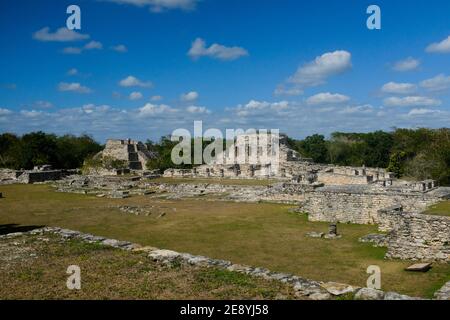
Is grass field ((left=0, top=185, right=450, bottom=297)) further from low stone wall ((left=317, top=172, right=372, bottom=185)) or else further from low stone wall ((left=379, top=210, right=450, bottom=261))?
low stone wall ((left=317, top=172, right=372, bottom=185))

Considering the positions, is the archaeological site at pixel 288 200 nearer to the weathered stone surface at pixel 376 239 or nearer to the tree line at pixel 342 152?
the weathered stone surface at pixel 376 239

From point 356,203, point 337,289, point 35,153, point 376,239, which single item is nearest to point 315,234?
point 376,239

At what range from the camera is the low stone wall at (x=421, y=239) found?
1230 cm

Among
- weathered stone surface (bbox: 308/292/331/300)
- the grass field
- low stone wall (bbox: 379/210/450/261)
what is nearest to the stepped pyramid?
the grass field

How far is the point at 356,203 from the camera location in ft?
61.0

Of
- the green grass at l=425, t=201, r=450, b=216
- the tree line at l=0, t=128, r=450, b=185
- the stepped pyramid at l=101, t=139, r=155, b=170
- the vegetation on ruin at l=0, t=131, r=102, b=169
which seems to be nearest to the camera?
the green grass at l=425, t=201, r=450, b=216

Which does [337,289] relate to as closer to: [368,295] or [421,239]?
[368,295]

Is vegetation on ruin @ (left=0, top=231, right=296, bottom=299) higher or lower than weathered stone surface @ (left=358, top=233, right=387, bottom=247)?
higher

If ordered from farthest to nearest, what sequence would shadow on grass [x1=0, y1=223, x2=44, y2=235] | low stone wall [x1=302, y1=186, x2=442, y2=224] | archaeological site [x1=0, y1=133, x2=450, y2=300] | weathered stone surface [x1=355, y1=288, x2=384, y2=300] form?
low stone wall [x1=302, y1=186, x2=442, y2=224] < shadow on grass [x1=0, y1=223, x2=44, y2=235] < archaeological site [x1=0, y1=133, x2=450, y2=300] < weathered stone surface [x1=355, y1=288, x2=384, y2=300]

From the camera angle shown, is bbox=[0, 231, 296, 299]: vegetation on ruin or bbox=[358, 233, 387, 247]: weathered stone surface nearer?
bbox=[0, 231, 296, 299]: vegetation on ruin

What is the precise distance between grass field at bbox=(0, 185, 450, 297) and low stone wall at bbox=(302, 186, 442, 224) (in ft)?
2.40

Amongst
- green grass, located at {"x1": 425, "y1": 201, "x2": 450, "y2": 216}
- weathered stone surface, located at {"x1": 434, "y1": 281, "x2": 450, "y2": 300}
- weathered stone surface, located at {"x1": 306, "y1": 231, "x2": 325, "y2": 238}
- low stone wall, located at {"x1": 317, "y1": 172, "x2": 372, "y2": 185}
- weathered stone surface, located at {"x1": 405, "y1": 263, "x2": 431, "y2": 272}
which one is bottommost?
weathered stone surface, located at {"x1": 405, "y1": 263, "x2": 431, "y2": 272}

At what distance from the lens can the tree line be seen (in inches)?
1558
